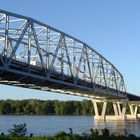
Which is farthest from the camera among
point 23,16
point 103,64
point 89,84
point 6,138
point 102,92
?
point 103,64

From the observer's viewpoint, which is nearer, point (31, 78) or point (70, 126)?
point (31, 78)

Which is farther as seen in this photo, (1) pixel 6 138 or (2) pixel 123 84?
(2) pixel 123 84

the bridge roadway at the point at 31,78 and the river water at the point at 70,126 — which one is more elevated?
the bridge roadway at the point at 31,78

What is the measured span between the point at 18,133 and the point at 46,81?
30.1 meters

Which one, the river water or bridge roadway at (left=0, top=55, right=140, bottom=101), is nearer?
bridge roadway at (left=0, top=55, right=140, bottom=101)

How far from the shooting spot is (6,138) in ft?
87.6

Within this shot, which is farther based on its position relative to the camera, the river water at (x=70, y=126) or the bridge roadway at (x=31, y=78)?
the river water at (x=70, y=126)

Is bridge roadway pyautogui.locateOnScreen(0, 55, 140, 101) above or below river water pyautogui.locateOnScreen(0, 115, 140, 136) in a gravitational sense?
above

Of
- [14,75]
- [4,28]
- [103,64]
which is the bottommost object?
[14,75]

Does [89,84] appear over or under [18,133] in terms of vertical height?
over

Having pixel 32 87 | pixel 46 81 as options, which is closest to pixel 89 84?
pixel 32 87

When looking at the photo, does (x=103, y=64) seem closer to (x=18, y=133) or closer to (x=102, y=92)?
(x=102, y=92)

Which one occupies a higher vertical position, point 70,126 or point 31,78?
point 31,78

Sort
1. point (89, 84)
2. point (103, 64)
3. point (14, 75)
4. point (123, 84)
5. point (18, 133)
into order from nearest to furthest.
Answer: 1. point (18, 133)
2. point (14, 75)
3. point (89, 84)
4. point (103, 64)
5. point (123, 84)
